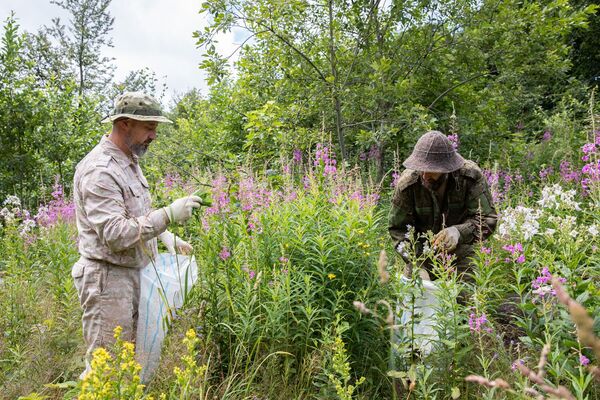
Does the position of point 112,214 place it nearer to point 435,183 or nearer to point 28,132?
point 435,183

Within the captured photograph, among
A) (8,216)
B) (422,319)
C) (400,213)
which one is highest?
(8,216)

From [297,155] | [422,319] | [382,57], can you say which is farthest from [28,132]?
[422,319]

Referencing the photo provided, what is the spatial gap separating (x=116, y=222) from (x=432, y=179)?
242cm

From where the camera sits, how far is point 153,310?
2.86 meters

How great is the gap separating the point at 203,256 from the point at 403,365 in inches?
59.5

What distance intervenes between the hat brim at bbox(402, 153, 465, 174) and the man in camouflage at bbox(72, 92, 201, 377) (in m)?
1.68

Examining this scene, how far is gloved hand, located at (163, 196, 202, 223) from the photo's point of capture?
281cm

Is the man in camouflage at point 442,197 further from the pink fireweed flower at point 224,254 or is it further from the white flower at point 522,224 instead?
the pink fireweed flower at point 224,254

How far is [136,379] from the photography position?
1.75 meters

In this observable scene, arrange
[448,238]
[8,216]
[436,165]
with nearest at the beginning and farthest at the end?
1. [448,238]
2. [436,165]
3. [8,216]

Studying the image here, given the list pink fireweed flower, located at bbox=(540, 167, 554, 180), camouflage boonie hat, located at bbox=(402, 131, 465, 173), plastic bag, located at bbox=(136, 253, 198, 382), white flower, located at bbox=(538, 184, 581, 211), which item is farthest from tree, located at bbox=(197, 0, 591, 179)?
plastic bag, located at bbox=(136, 253, 198, 382)

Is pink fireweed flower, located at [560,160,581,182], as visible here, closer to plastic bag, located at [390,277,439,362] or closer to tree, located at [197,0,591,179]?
tree, located at [197,0,591,179]

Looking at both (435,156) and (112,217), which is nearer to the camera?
(112,217)

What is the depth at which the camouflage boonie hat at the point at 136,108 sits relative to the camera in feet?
9.61
